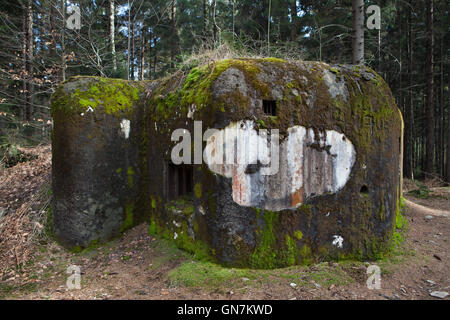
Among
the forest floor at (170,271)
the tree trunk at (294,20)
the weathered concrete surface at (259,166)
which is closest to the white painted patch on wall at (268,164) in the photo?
the weathered concrete surface at (259,166)

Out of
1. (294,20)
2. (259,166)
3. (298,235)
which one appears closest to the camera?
(259,166)

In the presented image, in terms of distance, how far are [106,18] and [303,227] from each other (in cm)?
1337

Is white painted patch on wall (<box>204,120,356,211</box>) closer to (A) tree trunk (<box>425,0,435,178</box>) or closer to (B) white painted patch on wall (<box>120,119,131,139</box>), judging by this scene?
(B) white painted patch on wall (<box>120,119,131,139</box>)

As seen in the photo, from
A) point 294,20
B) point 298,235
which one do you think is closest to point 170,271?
point 298,235

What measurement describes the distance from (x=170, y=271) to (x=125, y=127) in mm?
3192

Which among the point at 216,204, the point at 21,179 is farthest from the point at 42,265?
the point at 21,179

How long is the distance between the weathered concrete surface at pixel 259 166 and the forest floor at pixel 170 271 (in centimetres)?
28

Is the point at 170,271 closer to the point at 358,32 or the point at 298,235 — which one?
the point at 298,235

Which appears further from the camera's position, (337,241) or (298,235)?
(337,241)

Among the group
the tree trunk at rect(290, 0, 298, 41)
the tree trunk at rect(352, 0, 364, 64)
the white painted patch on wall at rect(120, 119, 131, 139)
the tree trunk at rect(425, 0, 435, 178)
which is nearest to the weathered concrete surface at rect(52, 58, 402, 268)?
the white painted patch on wall at rect(120, 119, 131, 139)

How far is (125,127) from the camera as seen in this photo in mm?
6016

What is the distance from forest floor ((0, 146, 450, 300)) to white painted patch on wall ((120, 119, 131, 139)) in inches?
79.1

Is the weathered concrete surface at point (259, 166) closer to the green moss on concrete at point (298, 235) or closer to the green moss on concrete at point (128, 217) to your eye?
the green moss on concrete at point (298, 235)

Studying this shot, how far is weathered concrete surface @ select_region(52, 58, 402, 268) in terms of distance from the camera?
168 inches
